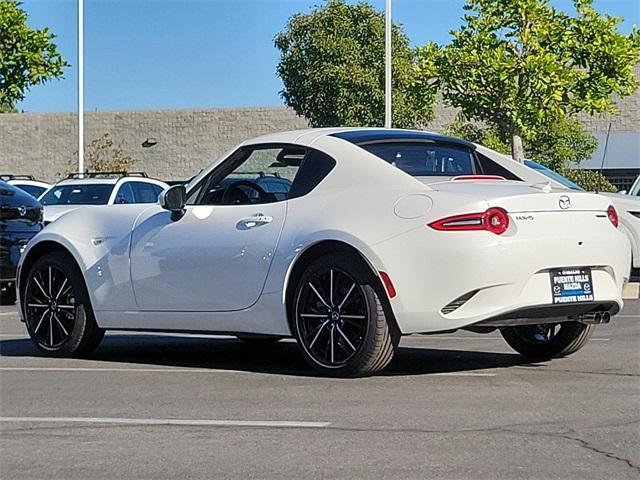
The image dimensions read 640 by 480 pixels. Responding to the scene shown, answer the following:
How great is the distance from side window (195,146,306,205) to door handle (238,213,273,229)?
0.51 feet

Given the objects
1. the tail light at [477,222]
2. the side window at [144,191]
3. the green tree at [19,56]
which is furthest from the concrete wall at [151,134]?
the tail light at [477,222]

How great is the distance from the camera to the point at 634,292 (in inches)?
631

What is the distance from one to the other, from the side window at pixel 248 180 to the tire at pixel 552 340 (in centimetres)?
189

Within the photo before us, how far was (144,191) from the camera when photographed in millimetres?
22531

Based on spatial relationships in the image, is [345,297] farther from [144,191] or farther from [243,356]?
[144,191]

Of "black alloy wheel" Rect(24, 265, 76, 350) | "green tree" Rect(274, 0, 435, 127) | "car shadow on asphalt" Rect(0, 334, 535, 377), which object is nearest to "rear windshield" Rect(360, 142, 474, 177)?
"car shadow on asphalt" Rect(0, 334, 535, 377)

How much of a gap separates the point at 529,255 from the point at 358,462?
8.47ft

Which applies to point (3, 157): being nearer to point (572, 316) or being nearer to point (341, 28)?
point (341, 28)

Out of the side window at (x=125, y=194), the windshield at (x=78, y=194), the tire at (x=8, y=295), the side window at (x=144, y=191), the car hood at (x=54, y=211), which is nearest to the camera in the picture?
the tire at (x=8, y=295)

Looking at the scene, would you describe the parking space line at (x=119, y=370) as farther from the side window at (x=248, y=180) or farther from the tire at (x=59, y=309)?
the side window at (x=248, y=180)

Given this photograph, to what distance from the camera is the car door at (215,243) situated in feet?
27.9

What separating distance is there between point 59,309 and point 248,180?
176 centimetres

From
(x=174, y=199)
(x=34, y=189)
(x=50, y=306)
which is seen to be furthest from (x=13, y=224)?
(x=34, y=189)

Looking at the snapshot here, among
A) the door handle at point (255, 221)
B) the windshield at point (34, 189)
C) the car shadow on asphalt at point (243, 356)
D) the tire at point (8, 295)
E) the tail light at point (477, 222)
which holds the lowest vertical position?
the tire at point (8, 295)
